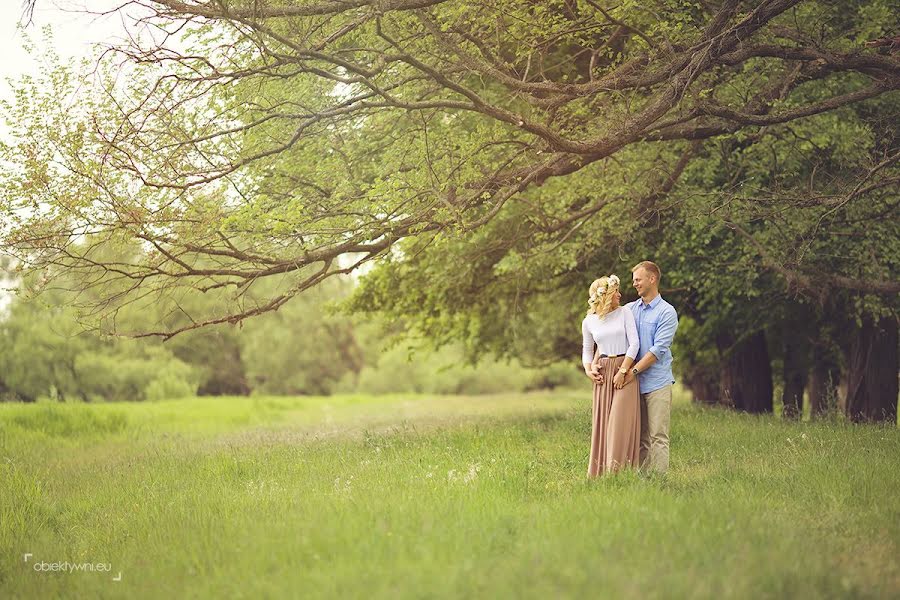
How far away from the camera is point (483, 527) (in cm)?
641

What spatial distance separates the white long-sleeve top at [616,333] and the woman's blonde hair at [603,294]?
83 mm

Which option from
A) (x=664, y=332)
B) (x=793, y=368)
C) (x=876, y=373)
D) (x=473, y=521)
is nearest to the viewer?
(x=473, y=521)

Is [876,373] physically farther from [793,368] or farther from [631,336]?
[631,336]

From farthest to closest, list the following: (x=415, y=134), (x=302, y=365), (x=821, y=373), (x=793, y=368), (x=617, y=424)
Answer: (x=302, y=365), (x=793, y=368), (x=821, y=373), (x=415, y=134), (x=617, y=424)

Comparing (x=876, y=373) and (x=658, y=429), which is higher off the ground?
(x=876, y=373)

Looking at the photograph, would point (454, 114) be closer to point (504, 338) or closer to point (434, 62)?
point (434, 62)

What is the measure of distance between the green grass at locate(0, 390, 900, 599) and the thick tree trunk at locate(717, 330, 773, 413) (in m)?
7.72

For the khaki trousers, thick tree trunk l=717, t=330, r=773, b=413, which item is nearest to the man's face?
the khaki trousers

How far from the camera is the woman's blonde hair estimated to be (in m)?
8.48

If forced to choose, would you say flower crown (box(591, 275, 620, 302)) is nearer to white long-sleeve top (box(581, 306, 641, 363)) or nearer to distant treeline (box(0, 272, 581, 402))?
white long-sleeve top (box(581, 306, 641, 363))

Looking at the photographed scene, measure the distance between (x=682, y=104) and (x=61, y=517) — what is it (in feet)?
31.1

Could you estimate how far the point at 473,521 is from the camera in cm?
660

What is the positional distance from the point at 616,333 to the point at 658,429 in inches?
43.3

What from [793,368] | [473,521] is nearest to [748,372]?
[793,368]
